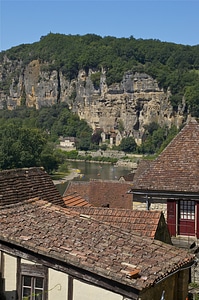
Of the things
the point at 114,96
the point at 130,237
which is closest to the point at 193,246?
the point at 130,237

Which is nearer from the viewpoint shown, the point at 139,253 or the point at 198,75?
the point at 139,253

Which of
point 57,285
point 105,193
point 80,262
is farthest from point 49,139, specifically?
point 80,262

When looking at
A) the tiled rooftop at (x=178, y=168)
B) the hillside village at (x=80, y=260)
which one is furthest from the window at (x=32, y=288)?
the tiled rooftop at (x=178, y=168)

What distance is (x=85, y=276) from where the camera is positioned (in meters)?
7.61

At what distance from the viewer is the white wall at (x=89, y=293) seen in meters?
7.51

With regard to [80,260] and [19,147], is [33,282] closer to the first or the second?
[80,260]

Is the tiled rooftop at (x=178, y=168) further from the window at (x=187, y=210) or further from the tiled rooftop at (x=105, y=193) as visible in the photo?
the tiled rooftop at (x=105, y=193)

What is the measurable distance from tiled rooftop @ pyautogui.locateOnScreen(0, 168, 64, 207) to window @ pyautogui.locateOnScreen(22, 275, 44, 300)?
384 cm

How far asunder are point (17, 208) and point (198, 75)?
634ft

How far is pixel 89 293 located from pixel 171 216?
8617 mm

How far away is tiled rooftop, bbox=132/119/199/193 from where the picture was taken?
1606 centimetres

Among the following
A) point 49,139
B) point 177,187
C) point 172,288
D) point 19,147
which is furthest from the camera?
point 49,139

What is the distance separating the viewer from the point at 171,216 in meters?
16.0

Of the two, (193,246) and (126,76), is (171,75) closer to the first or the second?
(126,76)
